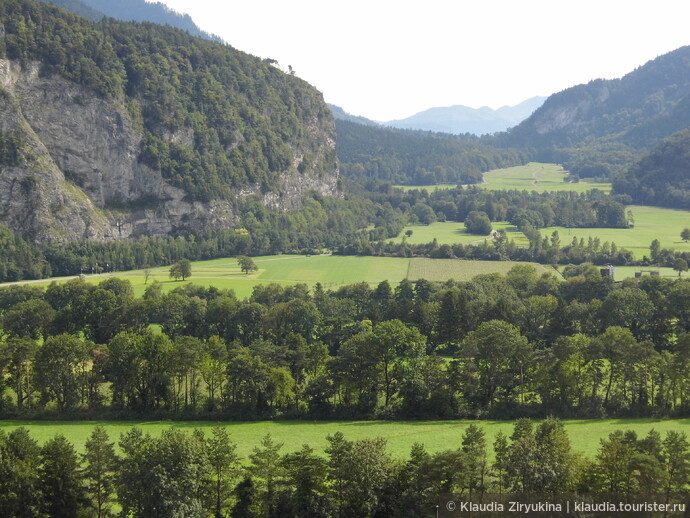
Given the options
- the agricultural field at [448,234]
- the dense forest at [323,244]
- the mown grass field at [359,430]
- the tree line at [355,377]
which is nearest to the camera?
the mown grass field at [359,430]

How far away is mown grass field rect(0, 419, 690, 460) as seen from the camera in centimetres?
4456

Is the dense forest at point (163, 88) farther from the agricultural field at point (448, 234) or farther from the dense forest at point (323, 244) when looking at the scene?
the agricultural field at point (448, 234)

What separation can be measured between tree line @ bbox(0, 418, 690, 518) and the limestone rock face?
358 ft

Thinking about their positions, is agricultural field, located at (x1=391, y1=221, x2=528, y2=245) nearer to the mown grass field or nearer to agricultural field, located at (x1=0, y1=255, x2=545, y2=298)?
agricultural field, located at (x1=0, y1=255, x2=545, y2=298)

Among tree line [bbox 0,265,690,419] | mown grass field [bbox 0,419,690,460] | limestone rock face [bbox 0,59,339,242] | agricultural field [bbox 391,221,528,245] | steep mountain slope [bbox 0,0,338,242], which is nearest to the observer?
mown grass field [bbox 0,419,690,460]

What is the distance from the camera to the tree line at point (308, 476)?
32.4 m

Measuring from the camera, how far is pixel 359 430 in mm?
48219

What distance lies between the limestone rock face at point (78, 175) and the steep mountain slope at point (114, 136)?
0.86 ft

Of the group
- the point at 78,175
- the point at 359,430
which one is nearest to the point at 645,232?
the point at 359,430

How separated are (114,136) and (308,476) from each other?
468 feet

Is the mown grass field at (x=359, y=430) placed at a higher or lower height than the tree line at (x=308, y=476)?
lower

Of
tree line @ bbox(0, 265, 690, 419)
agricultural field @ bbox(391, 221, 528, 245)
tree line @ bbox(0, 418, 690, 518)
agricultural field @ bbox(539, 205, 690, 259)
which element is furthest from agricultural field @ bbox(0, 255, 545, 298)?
tree line @ bbox(0, 418, 690, 518)

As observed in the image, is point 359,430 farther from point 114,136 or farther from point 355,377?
point 114,136

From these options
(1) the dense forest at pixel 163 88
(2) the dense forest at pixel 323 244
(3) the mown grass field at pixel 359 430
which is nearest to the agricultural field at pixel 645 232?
(2) the dense forest at pixel 323 244
